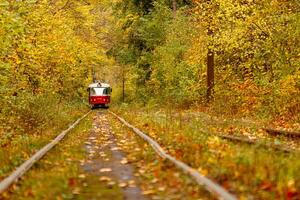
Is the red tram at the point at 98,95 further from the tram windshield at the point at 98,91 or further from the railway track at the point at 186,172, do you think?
the railway track at the point at 186,172

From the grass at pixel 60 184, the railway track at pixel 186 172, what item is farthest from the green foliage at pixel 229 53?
the grass at pixel 60 184

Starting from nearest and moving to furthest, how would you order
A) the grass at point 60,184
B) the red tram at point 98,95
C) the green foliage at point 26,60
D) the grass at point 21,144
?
the grass at point 60,184
the grass at point 21,144
the green foliage at point 26,60
the red tram at point 98,95

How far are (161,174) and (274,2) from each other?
1695cm

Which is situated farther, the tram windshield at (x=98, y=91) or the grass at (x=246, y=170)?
the tram windshield at (x=98, y=91)

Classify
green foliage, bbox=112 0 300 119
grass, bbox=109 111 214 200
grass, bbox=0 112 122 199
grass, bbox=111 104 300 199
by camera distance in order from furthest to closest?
green foliage, bbox=112 0 300 119, grass, bbox=0 112 122 199, grass, bbox=109 111 214 200, grass, bbox=111 104 300 199

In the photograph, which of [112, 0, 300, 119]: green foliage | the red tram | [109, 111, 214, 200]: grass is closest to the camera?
[109, 111, 214, 200]: grass

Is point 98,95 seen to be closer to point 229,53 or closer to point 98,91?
point 98,91

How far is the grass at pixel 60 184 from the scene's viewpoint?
7296 mm

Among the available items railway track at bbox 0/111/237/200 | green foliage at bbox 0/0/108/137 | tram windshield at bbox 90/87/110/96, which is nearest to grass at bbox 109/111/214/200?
railway track at bbox 0/111/237/200

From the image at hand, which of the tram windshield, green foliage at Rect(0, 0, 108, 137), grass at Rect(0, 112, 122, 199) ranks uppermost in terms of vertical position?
green foliage at Rect(0, 0, 108, 137)

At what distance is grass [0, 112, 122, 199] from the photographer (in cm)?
730

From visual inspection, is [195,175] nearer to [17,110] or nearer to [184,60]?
[17,110]

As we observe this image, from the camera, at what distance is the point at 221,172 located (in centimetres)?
749

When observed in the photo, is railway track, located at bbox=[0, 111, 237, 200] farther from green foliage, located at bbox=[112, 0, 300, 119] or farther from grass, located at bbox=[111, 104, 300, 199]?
green foliage, located at bbox=[112, 0, 300, 119]
